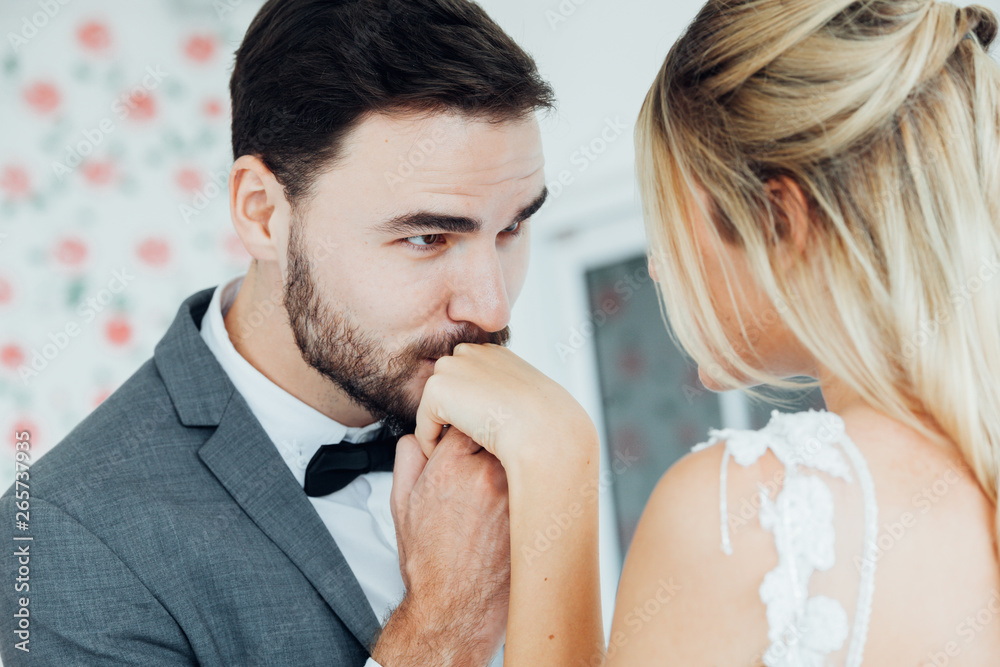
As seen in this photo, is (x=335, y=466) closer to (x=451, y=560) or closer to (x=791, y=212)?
(x=451, y=560)

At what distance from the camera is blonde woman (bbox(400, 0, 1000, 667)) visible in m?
0.82

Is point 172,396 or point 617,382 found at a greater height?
point 172,396

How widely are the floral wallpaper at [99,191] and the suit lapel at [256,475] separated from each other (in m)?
1.32

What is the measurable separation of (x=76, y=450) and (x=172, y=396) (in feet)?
0.57

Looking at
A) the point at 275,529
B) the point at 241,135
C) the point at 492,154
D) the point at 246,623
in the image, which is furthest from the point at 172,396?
the point at 492,154

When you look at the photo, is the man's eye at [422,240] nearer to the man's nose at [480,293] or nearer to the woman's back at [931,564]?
the man's nose at [480,293]

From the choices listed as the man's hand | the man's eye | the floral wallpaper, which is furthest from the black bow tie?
the floral wallpaper

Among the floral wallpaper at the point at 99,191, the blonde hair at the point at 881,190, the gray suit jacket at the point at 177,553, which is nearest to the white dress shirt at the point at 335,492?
the gray suit jacket at the point at 177,553

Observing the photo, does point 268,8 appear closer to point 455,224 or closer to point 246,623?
point 455,224

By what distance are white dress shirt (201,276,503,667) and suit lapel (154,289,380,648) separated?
69mm

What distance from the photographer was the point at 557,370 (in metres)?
3.36

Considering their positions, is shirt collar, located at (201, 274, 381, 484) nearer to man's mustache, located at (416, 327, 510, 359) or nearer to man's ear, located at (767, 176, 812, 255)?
man's mustache, located at (416, 327, 510, 359)

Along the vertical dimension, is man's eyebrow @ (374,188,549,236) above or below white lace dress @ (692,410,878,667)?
above

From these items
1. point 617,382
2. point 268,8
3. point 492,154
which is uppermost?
point 268,8
